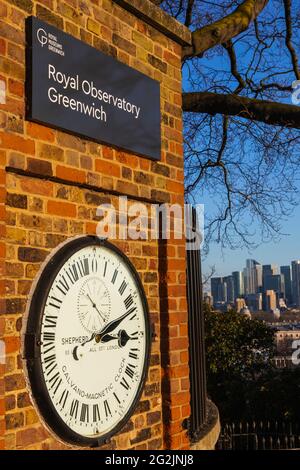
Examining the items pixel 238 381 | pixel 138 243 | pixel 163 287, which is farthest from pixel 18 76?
pixel 238 381

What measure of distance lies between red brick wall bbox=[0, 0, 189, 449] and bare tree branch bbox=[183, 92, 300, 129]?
4.65 meters

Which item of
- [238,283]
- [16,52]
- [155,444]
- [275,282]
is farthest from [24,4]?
[275,282]

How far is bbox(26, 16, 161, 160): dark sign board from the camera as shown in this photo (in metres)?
3.03

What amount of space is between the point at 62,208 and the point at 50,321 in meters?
0.60

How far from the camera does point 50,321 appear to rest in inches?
120

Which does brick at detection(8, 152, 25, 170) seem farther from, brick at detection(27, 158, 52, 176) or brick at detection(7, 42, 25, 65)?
brick at detection(7, 42, 25, 65)

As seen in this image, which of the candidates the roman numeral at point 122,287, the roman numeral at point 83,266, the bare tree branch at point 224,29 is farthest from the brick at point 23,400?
the bare tree branch at point 224,29

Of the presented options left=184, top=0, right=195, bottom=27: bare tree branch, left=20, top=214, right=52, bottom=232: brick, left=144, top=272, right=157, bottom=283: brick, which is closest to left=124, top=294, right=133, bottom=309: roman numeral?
left=144, top=272, right=157, bottom=283: brick

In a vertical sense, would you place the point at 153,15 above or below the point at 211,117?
below

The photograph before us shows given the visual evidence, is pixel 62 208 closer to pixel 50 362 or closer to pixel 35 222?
pixel 35 222

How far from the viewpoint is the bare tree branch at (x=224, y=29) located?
6.39 m

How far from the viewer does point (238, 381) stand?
2047 centimetres
